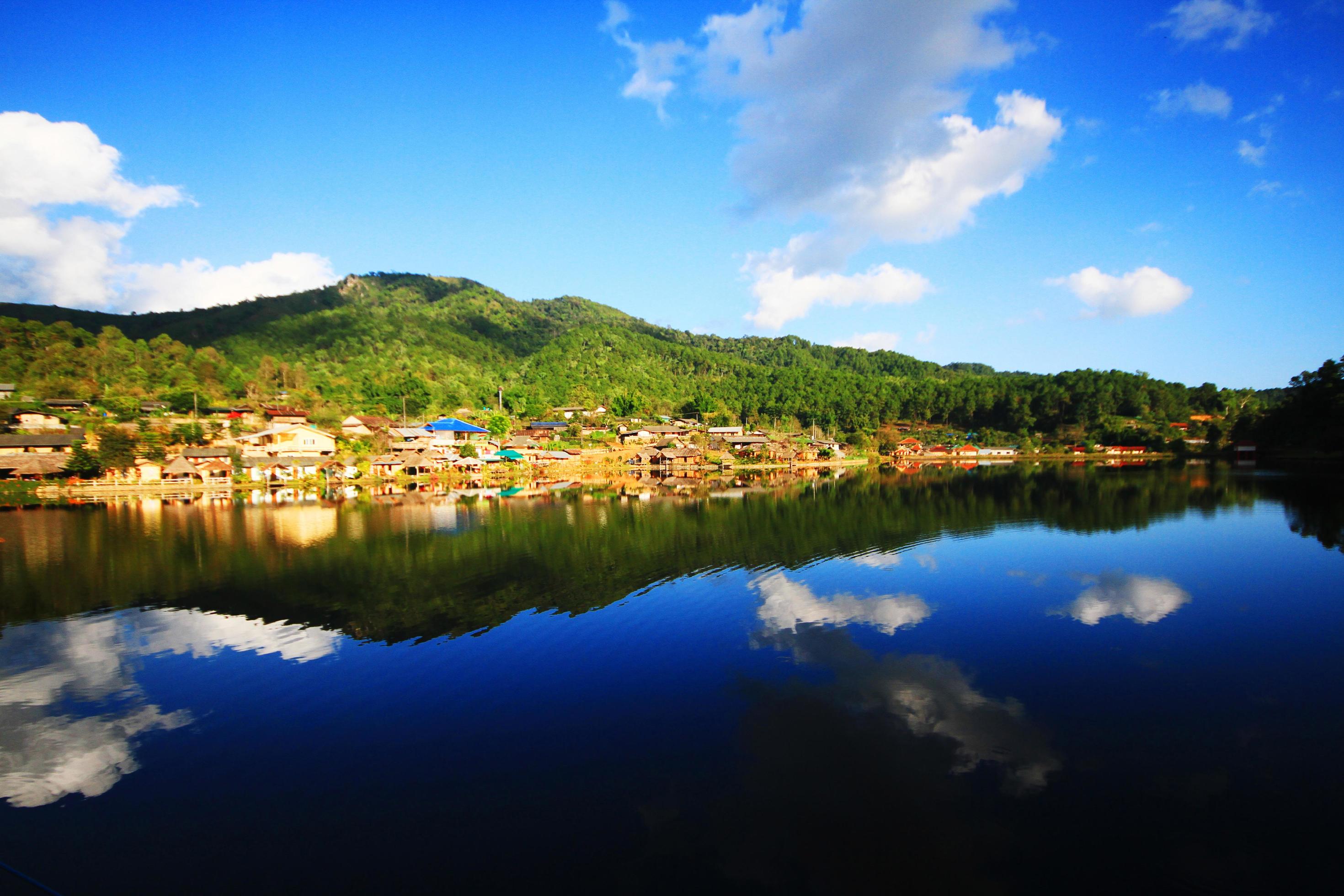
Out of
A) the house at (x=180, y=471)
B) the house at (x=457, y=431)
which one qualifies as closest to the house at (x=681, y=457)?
the house at (x=457, y=431)

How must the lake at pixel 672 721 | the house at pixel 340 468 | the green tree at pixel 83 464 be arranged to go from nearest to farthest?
the lake at pixel 672 721 < the green tree at pixel 83 464 < the house at pixel 340 468

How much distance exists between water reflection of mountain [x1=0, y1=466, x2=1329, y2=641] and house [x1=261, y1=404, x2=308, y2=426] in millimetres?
20211

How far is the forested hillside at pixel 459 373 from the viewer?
4856 cm

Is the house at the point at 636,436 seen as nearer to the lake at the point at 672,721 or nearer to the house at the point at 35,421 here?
the house at the point at 35,421

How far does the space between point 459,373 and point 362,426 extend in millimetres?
32291

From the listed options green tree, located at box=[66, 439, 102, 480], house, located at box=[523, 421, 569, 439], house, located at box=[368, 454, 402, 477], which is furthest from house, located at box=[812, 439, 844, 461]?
green tree, located at box=[66, 439, 102, 480]

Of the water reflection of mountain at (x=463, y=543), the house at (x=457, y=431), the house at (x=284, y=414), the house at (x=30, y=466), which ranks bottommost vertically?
the water reflection of mountain at (x=463, y=543)

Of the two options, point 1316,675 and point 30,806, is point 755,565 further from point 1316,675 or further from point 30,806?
point 30,806

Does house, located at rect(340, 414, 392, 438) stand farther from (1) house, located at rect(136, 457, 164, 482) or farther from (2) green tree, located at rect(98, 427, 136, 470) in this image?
(2) green tree, located at rect(98, 427, 136, 470)

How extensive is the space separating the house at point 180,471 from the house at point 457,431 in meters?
17.2

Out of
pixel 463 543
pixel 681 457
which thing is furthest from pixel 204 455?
pixel 681 457

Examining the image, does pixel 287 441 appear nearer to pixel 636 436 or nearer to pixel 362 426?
pixel 362 426

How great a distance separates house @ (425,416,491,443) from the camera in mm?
48344

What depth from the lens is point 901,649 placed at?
29.6 ft
